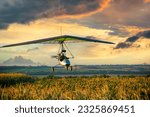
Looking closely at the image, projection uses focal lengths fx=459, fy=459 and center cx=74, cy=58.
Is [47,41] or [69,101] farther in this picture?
[47,41]

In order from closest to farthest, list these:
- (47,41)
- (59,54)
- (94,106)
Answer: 1. (94,106)
2. (47,41)
3. (59,54)

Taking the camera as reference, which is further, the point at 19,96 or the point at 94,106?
the point at 19,96

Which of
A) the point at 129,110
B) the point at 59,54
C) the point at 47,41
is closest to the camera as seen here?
the point at 129,110

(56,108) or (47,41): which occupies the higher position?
(47,41)

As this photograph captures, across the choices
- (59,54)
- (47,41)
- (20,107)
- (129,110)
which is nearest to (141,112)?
(129,110)

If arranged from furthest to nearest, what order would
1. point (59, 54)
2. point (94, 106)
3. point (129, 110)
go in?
point (59, 54) → point (129, 110) → point (94, 106)

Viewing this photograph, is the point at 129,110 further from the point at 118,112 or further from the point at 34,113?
the point at 34,113

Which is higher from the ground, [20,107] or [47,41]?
[47,41]

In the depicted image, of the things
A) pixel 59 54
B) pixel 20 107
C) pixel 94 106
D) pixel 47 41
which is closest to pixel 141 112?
pixel 94 106

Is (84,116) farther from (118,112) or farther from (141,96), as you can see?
(141,96)
